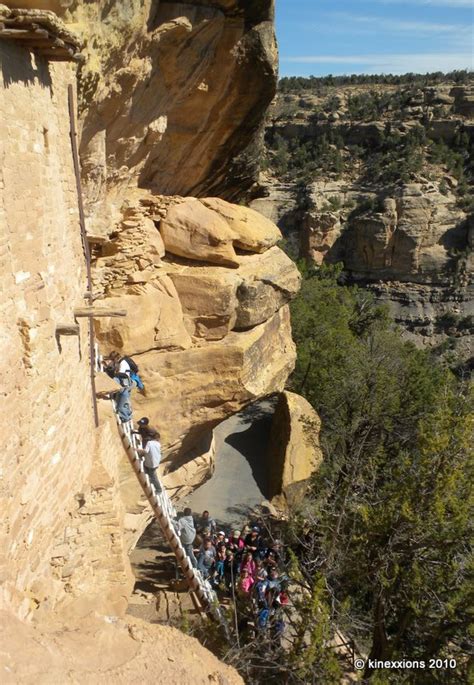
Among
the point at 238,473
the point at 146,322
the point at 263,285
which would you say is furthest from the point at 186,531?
the point at 238,473

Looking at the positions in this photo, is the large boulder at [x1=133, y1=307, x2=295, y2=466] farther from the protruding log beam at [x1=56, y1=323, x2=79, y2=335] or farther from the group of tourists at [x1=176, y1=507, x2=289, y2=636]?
the protruding log beam at [x1=56, y1=323, x2=79, y2=335]

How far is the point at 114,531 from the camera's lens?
572 cm

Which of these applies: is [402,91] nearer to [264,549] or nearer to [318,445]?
[318,445]

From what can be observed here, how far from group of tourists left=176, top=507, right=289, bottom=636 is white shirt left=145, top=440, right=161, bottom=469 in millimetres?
996

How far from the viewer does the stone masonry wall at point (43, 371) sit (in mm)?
3934

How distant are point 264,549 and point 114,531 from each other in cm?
353

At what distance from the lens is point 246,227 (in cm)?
1001

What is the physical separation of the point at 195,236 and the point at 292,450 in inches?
208

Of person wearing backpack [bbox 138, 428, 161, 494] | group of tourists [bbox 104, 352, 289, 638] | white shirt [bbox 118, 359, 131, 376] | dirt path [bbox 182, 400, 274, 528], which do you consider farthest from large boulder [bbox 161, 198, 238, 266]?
dirt path [bbox 182, 400, 274, 528]

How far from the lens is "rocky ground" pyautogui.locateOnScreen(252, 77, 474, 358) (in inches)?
1428

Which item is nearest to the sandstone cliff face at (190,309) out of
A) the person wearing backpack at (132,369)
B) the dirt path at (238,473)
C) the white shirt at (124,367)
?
the person wearing backpack at (132,369)

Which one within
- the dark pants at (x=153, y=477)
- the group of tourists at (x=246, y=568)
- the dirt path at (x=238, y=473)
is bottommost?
the dirt path at (x=238, y=473)

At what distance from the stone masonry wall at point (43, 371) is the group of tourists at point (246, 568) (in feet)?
6.33

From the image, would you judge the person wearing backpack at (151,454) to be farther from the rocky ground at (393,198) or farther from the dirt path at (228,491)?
the rocky ground at (393,198)
